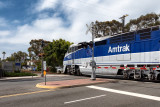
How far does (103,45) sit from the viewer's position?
17.4 m

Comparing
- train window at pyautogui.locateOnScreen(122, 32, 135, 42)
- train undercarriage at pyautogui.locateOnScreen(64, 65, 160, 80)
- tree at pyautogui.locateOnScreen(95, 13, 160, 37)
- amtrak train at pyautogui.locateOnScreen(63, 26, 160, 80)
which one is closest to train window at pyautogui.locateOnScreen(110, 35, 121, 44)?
Result: amtrak train at pyautogui.locateOnScreen(63, 26, 160, 80)

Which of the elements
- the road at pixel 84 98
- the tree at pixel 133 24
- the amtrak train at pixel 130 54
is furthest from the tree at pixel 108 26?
the road at pixel 84 98

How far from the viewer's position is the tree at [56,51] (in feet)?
113

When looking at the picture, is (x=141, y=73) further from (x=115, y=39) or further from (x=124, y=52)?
(x=115, y=39)

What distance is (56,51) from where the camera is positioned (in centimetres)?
3438

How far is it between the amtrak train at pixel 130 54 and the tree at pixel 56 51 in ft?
51.4

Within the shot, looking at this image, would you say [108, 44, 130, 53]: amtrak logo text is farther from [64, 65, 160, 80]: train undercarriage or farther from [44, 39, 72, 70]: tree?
[44, 39, 72, 70]: tree

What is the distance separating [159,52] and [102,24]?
31.7 m

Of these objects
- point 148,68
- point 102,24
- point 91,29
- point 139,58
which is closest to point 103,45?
point 91,29

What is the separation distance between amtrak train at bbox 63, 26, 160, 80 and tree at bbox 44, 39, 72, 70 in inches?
616

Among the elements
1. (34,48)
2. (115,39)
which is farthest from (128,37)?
(34,48)

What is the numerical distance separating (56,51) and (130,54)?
73.3 feet

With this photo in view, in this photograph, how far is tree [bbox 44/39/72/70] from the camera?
34562mm

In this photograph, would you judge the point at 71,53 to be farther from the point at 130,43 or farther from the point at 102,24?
the point at 102,24
